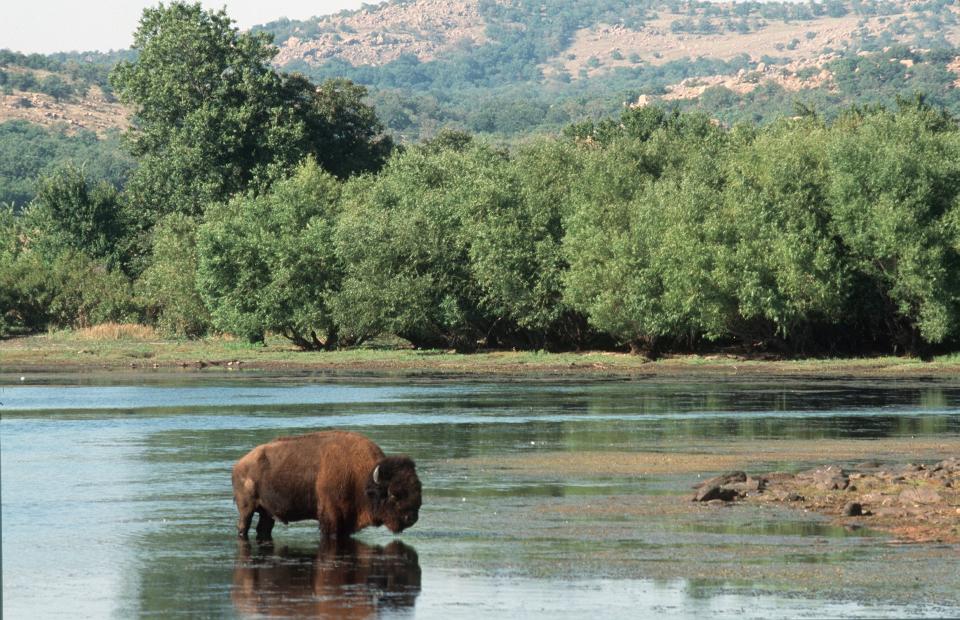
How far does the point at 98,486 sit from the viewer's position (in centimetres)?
2666

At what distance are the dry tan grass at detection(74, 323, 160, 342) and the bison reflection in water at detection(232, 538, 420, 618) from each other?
66.4 metres

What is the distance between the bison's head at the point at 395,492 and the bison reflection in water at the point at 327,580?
421 mm

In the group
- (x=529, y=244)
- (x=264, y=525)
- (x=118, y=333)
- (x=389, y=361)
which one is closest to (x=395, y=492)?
(x=264, y=525)

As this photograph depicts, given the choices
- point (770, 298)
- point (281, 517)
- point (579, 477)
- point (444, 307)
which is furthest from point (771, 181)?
point (281, 517)

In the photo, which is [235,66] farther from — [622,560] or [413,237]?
[622,560]

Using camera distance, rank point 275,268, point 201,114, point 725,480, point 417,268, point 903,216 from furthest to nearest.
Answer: point 201,114 < point 275,268 < point 417,268 < point 903,216 < point 725,480

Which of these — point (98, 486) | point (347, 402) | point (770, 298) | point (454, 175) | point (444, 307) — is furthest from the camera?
point (454, 175)

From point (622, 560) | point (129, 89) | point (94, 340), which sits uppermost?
point (129, 89)

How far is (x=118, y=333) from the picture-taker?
8525cm

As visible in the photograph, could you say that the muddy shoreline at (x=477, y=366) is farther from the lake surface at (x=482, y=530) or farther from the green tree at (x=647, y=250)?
the lake surface at (x=482, y=530)

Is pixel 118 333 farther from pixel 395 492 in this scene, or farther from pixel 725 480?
pixel 395 492

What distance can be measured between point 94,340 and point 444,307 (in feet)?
67.3

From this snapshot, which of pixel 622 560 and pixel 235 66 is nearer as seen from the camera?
pixel 622 560

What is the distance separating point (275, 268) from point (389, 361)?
9943 mm
